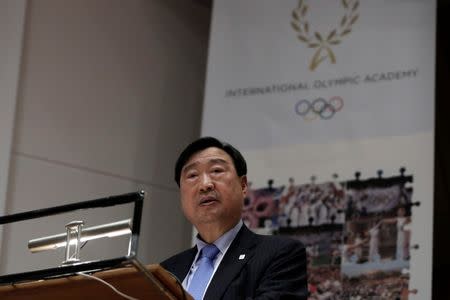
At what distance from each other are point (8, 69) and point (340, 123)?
1872mm

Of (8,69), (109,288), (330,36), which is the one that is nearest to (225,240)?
(109,288)

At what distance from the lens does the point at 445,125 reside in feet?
23.3

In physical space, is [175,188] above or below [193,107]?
below

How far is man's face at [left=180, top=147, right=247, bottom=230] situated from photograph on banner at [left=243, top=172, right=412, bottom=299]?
1.41 m

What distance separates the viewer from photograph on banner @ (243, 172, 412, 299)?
452 centimetres

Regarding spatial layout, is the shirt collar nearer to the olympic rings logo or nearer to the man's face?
the man's face

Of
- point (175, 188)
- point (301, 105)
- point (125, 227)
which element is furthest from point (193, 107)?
point (125, 227)

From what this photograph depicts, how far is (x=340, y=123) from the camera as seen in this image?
4910 millimetres

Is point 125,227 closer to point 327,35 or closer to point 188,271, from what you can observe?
point 188,271

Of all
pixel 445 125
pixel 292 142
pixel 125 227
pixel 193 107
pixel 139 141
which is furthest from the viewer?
pixel 445 125

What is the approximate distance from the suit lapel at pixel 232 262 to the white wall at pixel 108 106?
2195mm

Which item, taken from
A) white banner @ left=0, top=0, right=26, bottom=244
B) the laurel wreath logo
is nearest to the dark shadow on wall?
the laurel wreath logo

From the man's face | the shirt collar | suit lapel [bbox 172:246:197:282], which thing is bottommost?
suit lapel [bbox 172:246:197:282]

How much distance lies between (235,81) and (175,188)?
108 cm
